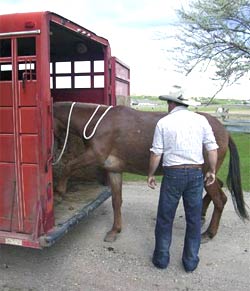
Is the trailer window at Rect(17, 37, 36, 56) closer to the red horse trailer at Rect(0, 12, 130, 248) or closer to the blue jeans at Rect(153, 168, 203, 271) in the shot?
the red horse trailer at Rect(0, 12, 130, 248)

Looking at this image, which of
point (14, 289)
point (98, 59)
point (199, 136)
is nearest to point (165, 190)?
point (199, 136)

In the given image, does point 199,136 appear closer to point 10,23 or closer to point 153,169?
point 153,169

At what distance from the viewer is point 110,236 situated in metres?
5.32

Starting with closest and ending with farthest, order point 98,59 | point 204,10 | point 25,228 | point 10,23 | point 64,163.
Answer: point 10,23
point 25,228
point 64,163
point 98,59
point 204,10

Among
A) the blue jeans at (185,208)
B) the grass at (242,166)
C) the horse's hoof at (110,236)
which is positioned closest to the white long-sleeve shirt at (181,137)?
the blue jeans at (185,208)

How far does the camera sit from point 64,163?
5.75 metres

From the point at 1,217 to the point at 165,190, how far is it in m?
1.63

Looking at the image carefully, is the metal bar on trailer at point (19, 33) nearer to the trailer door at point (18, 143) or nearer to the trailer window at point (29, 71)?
the trailer door at point (18, 143)

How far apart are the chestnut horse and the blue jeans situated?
0.64m

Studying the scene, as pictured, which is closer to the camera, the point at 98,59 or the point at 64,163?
the point at 64,163

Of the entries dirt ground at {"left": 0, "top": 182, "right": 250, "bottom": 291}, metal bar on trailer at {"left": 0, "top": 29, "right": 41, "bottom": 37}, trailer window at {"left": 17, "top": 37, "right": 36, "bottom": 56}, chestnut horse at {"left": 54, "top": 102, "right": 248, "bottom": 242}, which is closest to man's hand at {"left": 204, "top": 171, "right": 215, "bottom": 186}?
chestnut horse at {"left": 54, "top": 102, "right": 248, "bottom": 242}

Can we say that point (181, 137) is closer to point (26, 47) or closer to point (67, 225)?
point (67, 225)

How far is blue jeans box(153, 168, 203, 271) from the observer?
4.32m

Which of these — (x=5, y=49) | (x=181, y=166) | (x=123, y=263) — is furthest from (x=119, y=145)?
(x=5, y=49)
